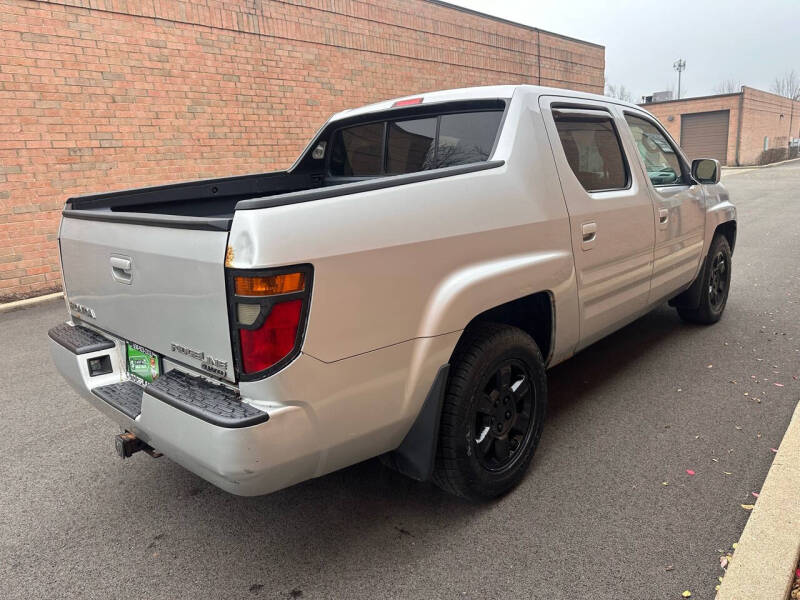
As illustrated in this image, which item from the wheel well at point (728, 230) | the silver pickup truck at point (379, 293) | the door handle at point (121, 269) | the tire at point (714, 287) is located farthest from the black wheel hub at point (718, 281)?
the door handle at point (121, 269)

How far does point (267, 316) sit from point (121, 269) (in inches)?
36.0

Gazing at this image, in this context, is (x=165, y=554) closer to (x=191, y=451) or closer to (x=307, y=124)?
(x=191, y=451)

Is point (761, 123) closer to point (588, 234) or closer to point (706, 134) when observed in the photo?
point (706, 134)

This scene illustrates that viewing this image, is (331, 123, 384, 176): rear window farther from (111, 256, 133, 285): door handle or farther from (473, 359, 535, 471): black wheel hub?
(111, 256, 133, 285): door handle

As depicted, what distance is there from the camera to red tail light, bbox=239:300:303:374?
1.93 m

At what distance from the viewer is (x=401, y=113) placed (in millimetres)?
3471

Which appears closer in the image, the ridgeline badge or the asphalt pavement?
the ridgeline badge

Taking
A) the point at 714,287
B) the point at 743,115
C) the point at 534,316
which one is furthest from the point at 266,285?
the point at 743,115

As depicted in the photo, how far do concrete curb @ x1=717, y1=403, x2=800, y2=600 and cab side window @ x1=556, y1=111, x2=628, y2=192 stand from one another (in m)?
1.78

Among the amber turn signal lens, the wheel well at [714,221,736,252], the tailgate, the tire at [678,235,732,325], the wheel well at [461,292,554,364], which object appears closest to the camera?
the amber turn signal lens

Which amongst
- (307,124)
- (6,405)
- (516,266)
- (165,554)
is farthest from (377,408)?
(307,124)

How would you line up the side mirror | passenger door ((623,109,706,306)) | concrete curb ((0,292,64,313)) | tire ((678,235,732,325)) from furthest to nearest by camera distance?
1. concrete curb ((0,292,64,313))
2. tire ((678,235,732,325))
3. the side mirror
4. passenger door ((623,109,706,306))

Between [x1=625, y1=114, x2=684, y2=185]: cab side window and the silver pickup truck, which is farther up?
[x1=625, y1=114, x2=684, y2=185]: cab side window

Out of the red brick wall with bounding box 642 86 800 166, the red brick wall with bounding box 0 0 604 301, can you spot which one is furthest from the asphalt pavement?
the red brick wall with bounding box 642 86 800 166
